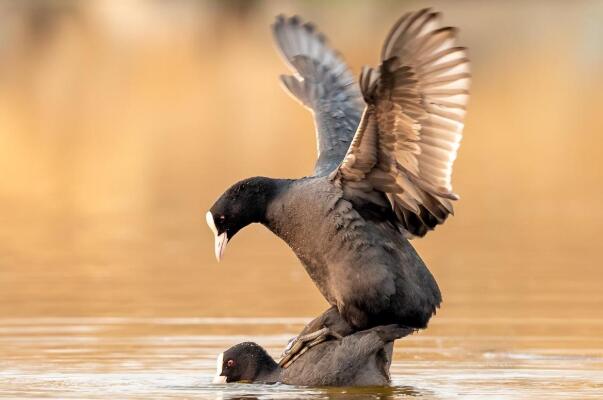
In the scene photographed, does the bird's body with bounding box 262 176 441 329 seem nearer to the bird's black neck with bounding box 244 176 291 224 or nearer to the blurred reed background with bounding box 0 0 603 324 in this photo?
the bird's black neck with bounding box 244 176 291 224

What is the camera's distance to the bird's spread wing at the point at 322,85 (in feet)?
39.1

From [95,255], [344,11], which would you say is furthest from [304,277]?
[344,11]

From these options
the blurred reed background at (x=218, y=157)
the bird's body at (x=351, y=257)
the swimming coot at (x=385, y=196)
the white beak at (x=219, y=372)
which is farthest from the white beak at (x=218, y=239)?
the blurred reed background at (x=218, y=157)

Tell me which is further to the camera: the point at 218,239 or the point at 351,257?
the point at 218,239

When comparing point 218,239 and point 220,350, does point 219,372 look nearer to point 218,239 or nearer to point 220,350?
point 218,239

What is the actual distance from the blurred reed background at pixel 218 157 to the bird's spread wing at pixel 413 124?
2.71 metres

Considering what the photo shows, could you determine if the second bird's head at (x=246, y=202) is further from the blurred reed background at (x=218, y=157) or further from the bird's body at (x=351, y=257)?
the blurred reed background at (x=218, y=157)

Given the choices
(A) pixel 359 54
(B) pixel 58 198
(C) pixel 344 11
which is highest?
(C) pixel 344 11

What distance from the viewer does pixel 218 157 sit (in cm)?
2330

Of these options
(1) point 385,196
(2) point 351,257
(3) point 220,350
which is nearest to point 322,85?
(3) point 220,350

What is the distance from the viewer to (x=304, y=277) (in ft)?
47.7

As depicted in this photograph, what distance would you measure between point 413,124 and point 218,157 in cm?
1348

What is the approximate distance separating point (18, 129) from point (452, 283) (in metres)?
14.3

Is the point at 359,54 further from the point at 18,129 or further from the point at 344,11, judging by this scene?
the point at 344,11
